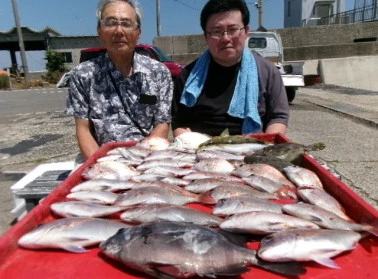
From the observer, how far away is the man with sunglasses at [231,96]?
11.0 ft

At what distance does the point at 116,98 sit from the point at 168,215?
2.10 meters

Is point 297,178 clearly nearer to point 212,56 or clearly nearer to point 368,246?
point 368,246

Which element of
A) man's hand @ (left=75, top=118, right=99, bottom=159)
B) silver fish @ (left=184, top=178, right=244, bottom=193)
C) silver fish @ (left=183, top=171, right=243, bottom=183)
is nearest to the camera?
silver fish @ (left=184, top=178, right=244, bottom=193)

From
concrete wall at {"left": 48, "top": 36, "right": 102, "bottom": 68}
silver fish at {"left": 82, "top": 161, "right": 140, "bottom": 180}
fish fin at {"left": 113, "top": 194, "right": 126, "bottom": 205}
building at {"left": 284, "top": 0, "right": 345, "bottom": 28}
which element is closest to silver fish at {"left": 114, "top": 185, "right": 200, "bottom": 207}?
fish fin at {"left": 113, "top": 194, "right": 126, "bottom": 205}

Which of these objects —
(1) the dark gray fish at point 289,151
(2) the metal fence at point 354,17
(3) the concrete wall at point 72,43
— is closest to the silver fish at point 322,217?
(1) the dark gray fish at point 289,151

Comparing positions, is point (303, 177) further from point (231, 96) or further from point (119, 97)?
point (119, 97)

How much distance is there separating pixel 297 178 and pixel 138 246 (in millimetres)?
1059

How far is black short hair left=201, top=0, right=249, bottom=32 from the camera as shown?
9.95ft

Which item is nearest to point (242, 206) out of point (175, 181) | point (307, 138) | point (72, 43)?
point (175, 181)

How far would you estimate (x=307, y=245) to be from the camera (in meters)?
1.30

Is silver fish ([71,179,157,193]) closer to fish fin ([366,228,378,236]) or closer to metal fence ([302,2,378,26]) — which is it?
fish fin ([366,228,378,236])

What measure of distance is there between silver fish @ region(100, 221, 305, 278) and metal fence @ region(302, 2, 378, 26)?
31.6 meters

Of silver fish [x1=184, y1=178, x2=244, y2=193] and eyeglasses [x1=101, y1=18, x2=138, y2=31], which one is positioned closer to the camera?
silver fish [x1=184, y1=178, x2=244, y2=193]

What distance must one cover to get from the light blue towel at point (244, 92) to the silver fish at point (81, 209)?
6.36 ft
